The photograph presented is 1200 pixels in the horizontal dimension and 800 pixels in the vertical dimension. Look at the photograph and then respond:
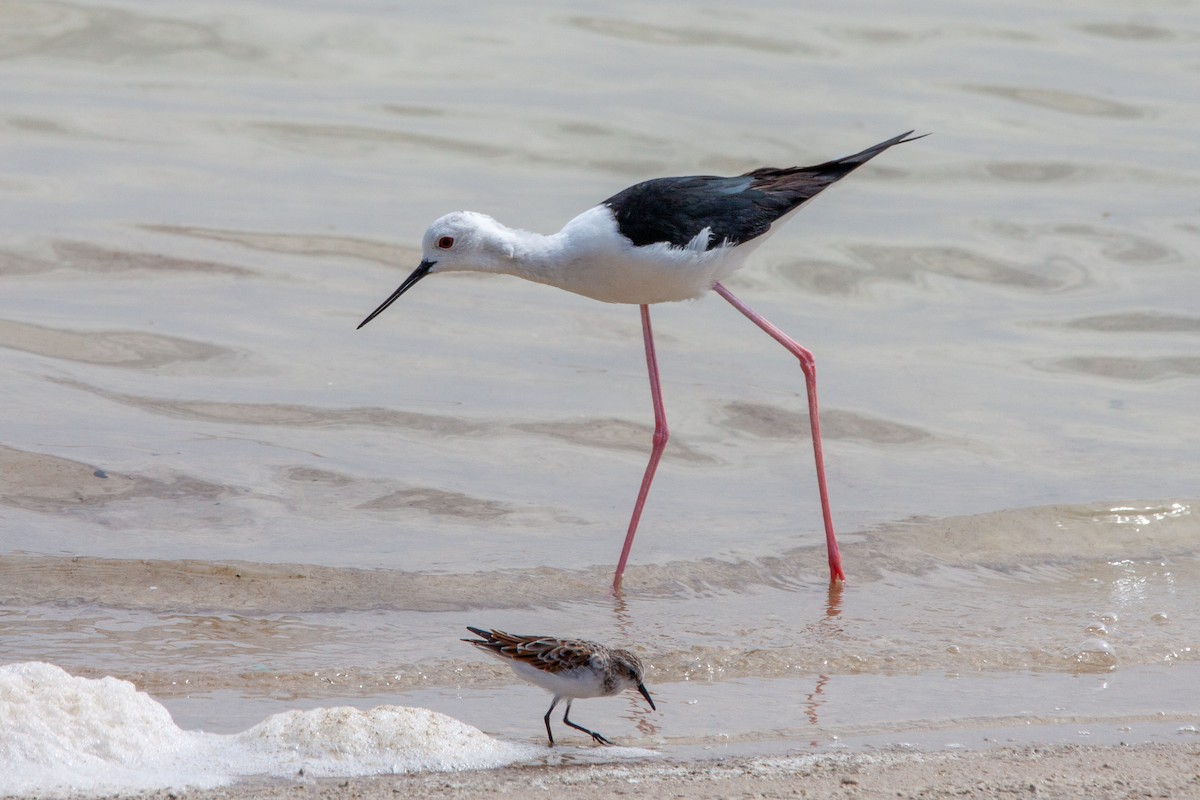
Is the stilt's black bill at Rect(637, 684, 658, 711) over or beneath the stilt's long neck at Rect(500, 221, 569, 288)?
beneath

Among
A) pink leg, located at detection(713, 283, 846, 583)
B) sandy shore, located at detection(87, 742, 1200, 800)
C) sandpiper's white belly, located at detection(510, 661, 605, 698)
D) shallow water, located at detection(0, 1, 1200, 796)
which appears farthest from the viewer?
pink leg, located at detection(713, 283, 846, 583)

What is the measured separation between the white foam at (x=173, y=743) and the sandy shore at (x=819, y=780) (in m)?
0.09

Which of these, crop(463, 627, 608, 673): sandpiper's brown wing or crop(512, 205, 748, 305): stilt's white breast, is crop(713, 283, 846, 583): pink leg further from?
crop(463, 627, 608, 673): sandpiper's brown wing

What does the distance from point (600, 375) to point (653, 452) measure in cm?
185

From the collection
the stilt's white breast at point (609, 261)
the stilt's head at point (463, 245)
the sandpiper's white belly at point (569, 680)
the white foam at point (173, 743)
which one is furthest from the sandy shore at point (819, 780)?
the stilt's head at point (463, 245)

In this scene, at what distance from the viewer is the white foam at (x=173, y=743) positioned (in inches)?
152

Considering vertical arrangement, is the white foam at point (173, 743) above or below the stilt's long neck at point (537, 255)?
below

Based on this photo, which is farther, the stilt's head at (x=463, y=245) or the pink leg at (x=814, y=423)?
the pink leg at (x=814, y=423)

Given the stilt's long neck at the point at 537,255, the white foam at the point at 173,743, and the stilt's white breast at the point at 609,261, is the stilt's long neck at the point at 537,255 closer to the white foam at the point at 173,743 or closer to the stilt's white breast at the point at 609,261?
the stilt's white breast at the point at 609,261

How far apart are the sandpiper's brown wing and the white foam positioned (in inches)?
8.9

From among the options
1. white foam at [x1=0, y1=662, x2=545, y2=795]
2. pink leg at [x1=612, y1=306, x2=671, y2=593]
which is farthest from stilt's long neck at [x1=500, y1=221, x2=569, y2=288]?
white foam at [x1=0, y1=662, x2=545, y2=795]

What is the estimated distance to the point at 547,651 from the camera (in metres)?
4.26

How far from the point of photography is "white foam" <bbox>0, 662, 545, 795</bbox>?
3.87 meters

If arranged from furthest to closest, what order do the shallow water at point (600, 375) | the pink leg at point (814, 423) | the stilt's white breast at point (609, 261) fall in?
the pink leg at point (814, 423) < the stilt's white breast at point (609, 261) < the shallow water at point (600, 375)
